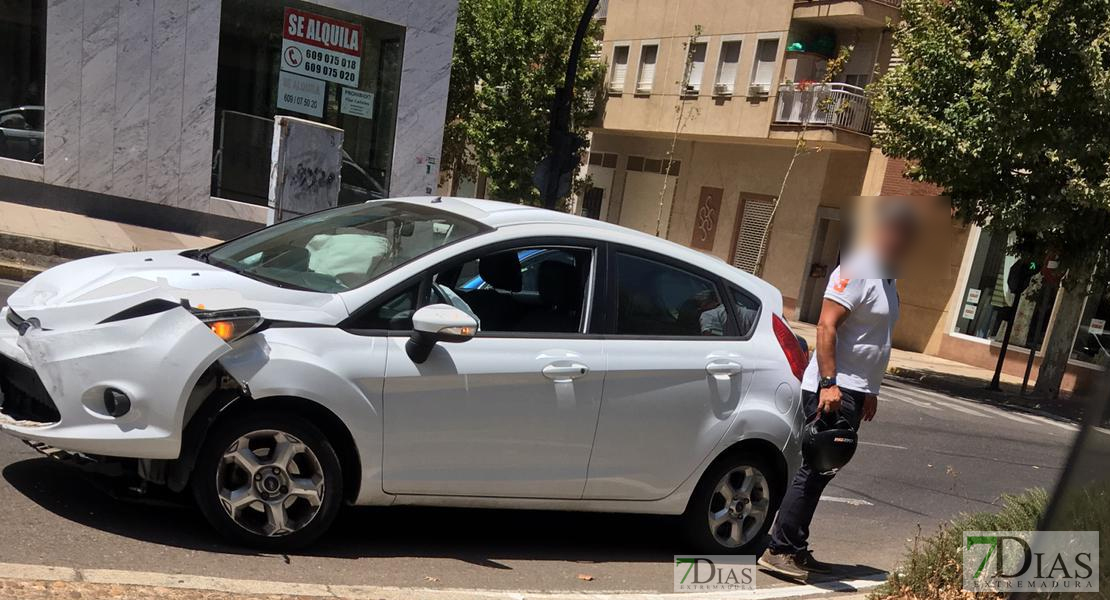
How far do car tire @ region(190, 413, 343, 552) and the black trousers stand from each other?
7.40 ft

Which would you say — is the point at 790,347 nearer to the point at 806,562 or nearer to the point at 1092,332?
the point at 806,562

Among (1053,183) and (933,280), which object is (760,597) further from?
(1053,183)

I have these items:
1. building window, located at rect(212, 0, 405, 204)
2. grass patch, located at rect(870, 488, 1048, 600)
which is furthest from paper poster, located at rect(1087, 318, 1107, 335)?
grass patch, located at rect(870, 488, 1048, 600)

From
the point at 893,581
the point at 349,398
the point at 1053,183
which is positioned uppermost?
the point at 1053,183

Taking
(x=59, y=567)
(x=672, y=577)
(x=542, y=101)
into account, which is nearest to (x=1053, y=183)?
(x=672, y=577)

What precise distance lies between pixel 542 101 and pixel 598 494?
28743 millimetres

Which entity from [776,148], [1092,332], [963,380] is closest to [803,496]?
[963,380]

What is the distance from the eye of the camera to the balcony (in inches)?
1029

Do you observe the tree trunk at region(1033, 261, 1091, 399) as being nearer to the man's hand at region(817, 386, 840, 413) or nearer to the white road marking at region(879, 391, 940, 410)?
the white road marking at region(879, 391, 940, 410)

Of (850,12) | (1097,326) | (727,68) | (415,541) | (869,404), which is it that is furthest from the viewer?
(727,68)

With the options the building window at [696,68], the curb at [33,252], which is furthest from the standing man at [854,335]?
the building window at [696,68]

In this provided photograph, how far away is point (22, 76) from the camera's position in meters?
16.0

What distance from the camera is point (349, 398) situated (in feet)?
15.0

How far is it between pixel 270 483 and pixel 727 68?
86.1ft
